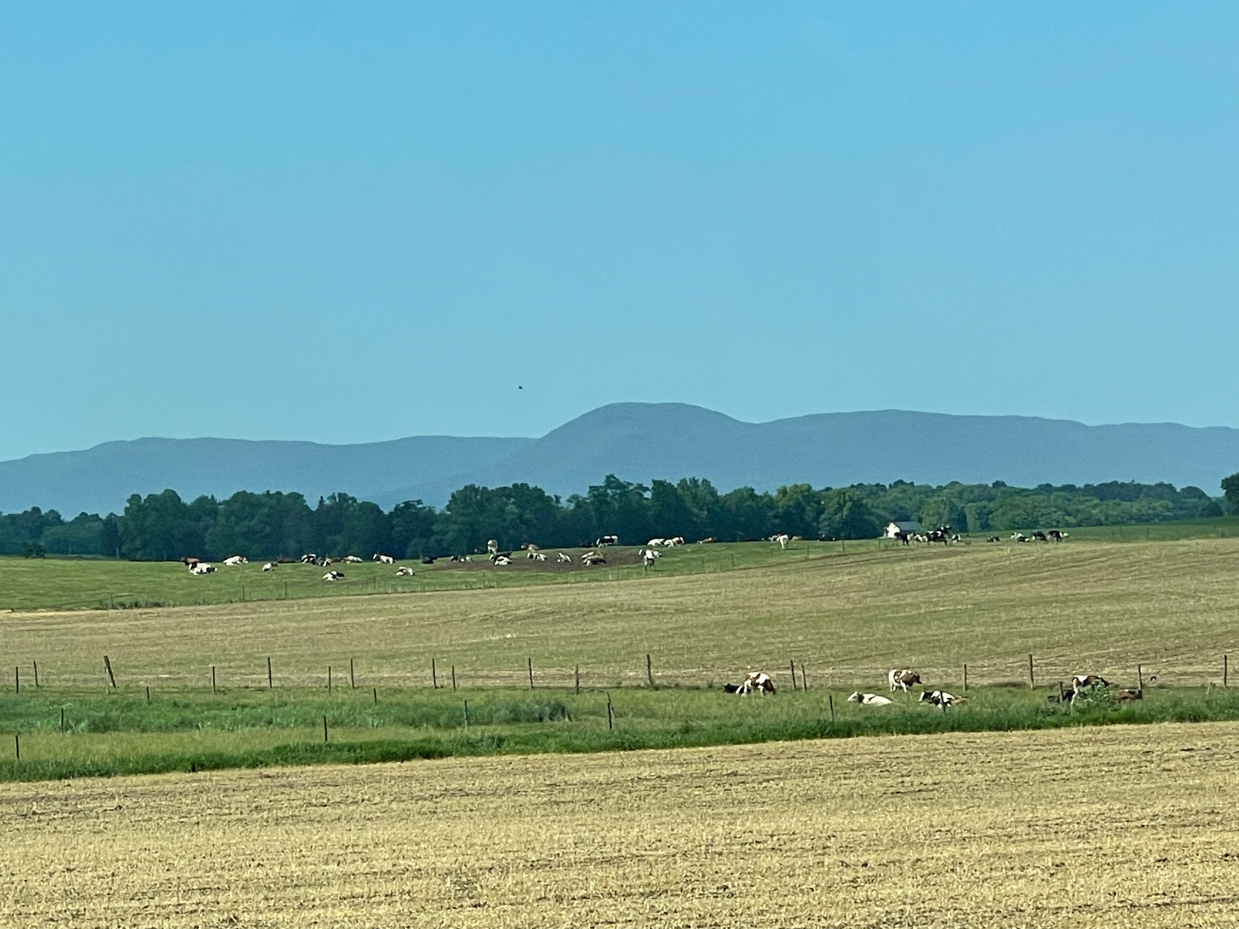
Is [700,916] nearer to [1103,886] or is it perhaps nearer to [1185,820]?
[1103,886]

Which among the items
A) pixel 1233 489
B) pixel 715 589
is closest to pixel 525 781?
pixel 715 589

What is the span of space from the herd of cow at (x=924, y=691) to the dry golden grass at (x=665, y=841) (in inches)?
316

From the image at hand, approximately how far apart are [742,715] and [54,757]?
47.9ft

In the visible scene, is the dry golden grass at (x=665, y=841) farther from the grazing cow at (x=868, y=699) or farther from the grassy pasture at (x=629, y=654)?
the grazing cow at (x=868, y=699)

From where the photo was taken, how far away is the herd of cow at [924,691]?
1596 inches

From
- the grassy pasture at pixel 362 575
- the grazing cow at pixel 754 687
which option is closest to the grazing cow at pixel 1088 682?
the grazing cow at pixel 754 687

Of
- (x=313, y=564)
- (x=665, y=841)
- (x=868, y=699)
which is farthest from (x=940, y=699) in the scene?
(x=313, y=564)

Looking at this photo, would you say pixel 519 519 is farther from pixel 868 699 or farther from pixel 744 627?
pixel 868 699

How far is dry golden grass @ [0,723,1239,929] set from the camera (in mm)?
18188

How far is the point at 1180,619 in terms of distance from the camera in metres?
61.9

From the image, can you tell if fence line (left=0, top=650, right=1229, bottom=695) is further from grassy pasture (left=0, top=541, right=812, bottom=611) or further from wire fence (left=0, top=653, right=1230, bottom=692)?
grassy pasture (left=0, top=541, right=812, bottom=611)

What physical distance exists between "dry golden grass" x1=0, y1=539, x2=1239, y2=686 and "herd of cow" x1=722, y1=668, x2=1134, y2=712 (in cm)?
259

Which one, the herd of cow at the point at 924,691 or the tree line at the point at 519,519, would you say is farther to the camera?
the tree line at the point at 519,519

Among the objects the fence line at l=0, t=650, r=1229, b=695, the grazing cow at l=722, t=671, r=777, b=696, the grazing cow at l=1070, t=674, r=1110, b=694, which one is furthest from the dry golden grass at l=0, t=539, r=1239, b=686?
the grazing cow at l=722, t=671, r=777, b=696
